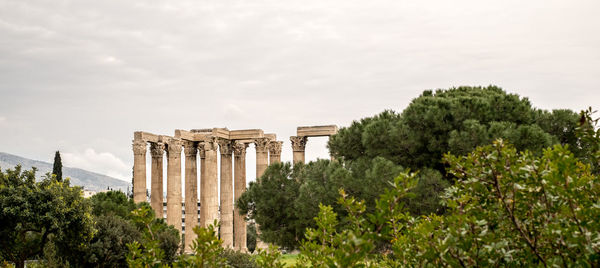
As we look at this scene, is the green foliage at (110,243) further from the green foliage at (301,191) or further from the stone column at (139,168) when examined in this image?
the stone column at (139,168)

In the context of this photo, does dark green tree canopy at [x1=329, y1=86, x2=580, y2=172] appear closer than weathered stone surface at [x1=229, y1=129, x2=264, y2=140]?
Yes

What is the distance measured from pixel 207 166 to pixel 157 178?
4075 mm

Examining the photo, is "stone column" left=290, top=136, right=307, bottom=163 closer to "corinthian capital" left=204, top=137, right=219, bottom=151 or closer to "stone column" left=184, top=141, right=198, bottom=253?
"corinthian capital" left=204, top=137, right=219, bottom=151

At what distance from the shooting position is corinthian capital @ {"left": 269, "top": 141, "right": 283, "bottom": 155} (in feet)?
140

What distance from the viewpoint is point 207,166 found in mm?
39750

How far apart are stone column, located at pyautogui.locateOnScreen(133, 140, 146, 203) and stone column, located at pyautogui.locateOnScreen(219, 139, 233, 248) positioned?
651 centimetres

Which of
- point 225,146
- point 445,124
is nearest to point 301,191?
point 445,124

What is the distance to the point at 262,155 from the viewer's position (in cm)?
4238

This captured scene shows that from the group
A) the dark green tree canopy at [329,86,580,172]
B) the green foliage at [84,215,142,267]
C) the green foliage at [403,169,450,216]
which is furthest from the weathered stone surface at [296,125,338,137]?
the green foliage at [403,169,450,216]

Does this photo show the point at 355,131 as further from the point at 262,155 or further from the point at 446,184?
the point at 262,155

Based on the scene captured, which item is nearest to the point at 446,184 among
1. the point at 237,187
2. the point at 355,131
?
the point at 355,131

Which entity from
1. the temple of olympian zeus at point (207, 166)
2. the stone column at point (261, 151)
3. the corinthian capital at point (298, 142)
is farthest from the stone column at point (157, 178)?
the corinthian capital at point (298, 142)

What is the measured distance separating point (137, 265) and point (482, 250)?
354 centimetres

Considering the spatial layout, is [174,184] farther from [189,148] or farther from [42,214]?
[42,214]
